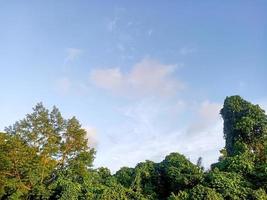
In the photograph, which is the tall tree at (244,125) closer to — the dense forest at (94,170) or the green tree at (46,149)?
the dense forest at (94,170)

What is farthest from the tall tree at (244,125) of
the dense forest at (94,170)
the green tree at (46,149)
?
the green tree at (46,149)

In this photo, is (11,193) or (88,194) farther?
(11,193)

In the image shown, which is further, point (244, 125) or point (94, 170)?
point (94, 170)

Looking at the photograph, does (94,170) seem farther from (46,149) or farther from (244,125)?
(244,125)

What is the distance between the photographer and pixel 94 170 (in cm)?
2312

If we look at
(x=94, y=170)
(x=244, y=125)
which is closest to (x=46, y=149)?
(x=94, y=170)

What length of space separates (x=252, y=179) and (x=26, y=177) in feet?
36.2

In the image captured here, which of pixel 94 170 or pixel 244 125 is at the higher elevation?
pixel 244 125

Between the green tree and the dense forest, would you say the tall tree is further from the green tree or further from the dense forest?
the green tree

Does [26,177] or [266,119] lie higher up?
[266,119]

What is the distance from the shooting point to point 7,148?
19.5 metres

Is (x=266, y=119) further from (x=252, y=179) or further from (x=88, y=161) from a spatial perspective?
(x=88, y=161)

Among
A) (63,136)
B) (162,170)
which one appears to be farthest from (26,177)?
(162,170)

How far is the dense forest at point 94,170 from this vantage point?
17906 mm
